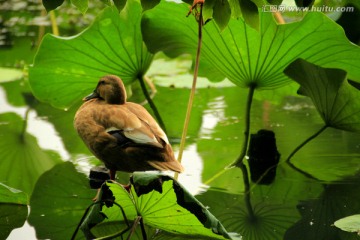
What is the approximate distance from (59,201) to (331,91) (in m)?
0.81

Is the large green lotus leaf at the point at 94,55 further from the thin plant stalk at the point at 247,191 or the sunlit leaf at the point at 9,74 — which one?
the sunlit leaf at the point at 9,74

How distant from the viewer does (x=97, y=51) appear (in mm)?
2480

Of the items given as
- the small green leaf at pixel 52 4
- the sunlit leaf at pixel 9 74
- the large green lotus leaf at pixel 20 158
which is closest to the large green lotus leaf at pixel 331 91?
the large green lotus leaf at pixel 20 158

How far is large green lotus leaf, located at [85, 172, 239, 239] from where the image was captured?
161cm

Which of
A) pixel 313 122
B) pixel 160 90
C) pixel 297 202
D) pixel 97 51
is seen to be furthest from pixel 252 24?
pixel 160 90

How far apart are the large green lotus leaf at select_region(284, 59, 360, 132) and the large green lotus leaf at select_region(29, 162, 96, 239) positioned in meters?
0.67

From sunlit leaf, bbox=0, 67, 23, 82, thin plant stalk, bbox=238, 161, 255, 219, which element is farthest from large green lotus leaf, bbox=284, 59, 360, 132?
sunlit leaf, bbox=0, 67, 23, 82

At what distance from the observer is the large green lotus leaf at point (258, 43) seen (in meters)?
2.29

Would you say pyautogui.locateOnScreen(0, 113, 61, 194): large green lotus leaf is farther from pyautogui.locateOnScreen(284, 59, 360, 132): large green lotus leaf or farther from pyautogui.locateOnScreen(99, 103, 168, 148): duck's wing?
pyautogui.locateOnScreen(284, 59, 360, 132): large green lotus leaf

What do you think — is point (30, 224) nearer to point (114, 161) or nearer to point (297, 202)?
point (114, 161)

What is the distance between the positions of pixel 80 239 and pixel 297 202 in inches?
23.6

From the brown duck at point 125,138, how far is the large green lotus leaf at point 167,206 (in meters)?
0.21

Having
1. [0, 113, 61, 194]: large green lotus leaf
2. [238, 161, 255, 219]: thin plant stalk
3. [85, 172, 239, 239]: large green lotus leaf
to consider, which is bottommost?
[0, 113, 61, 194]: large green lotus leaf

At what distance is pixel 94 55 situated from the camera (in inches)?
98.2
